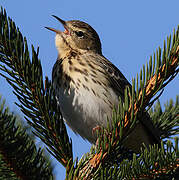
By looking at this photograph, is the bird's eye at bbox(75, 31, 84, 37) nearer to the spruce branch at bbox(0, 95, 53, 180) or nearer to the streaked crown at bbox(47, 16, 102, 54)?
the streaked crown at bbox(47, 16, 102, 54)

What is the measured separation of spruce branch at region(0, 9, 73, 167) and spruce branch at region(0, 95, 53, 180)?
0.14 m

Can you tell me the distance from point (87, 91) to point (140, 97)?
1.55 metres

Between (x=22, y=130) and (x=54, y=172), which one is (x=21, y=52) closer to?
(x=22, y=130)

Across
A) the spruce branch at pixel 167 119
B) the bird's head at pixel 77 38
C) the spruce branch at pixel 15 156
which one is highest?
the bird's head at pixel 77 38

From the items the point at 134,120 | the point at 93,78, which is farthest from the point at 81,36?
the point at 134,120

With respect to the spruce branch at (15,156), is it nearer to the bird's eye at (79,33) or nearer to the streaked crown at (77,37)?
the streaked crown at (77,37)

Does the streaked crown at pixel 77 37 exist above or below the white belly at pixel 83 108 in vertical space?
above

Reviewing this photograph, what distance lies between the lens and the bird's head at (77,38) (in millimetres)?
4578

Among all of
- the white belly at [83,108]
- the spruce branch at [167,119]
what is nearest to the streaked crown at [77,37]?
the white belly at [83,108]

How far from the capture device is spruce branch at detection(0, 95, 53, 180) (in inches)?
88.3

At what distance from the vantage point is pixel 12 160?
226cm

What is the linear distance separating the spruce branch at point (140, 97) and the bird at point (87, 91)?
40.3 inches

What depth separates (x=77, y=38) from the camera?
488 centimetres

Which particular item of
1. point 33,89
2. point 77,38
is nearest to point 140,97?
point 33,89
